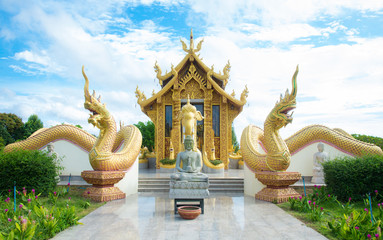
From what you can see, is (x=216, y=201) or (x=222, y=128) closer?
(x=216, y=201)

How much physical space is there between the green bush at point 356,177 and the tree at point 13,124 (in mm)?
27407

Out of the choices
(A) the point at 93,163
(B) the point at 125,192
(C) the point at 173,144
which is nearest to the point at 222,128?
→ (C) the point at 173,144

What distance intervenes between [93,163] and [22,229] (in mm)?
3548

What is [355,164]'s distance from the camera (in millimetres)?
6875

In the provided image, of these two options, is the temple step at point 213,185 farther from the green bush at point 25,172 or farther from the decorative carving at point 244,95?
the decorative carving at point 244,95

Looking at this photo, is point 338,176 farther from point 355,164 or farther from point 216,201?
point 216,201

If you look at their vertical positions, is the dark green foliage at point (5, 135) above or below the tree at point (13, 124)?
below

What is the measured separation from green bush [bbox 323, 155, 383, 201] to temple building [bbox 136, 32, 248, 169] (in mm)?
6872

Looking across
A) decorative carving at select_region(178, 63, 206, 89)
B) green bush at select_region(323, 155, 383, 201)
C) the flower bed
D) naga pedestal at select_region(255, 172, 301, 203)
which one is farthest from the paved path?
decorative carving at select_region(178, 63, 206, 89)

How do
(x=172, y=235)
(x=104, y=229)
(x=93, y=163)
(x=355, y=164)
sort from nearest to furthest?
(x=172, y=235) → (x=104, y=229) → (x=355, y=164) → (x=93, y=163)

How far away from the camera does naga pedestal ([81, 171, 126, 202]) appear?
7.16 metres

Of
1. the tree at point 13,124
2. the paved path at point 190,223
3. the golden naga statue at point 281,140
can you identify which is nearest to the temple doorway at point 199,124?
the golden naga statue at point 281,140

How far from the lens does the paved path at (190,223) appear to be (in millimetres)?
4426

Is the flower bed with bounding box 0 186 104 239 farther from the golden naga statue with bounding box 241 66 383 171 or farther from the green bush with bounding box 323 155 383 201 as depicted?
the green bush with bounding box 323 155 383 201
